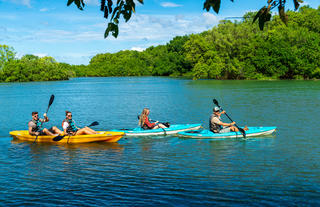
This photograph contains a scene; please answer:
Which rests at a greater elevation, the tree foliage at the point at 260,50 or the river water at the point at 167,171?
the tree foliage at the point at 260,50

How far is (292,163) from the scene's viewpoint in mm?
11477

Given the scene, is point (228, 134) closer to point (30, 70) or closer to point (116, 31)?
point (116, 31)

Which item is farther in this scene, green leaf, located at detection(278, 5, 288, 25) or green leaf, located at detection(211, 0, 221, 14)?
green leaf, located at detection(278, 5, 288, 25)

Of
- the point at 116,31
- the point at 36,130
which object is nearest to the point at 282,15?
the point at 116,31

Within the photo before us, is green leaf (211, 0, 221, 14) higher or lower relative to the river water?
higher

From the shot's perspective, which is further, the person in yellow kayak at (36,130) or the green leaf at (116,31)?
the person in yellow kayak at (36,130)

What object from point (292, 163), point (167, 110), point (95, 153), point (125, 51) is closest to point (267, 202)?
point (292, 163)

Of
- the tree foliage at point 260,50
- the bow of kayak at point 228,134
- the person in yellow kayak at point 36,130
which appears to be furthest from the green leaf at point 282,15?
the tree foliage at point 260,50

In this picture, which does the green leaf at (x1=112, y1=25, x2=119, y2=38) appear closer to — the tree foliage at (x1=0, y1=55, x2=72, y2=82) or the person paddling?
the person paddling

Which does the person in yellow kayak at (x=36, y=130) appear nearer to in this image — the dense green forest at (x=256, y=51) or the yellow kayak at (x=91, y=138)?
the yellow kayak at (x=91, y=138)

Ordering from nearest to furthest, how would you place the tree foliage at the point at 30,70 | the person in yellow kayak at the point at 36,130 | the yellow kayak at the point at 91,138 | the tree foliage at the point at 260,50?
the yellow kayak at the point at 91,138 → the person in yellow kayak at the point at 36,130 → the tree foliage at the point at 260,50 → the tree foliage at the point at 30,70

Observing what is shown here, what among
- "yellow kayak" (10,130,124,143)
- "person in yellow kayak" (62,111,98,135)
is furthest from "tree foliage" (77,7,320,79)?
"person in yellow kayak" (62,111,98,135)

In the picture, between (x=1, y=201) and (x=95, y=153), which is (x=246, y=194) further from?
(x=95, y=153)

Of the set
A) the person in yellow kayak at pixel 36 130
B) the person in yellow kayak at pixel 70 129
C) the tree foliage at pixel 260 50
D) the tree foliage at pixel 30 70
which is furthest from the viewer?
the tree foliage at pixel 30 70
